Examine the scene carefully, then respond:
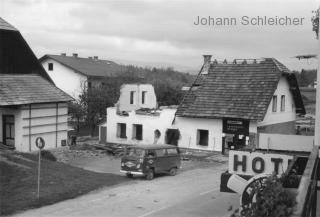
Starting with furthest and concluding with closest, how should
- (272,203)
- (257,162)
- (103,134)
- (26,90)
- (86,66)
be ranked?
(86,66) < (103,134) < (26,90) < (257,162) < (272,203)

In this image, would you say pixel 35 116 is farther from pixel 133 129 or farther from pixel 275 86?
pixel 275 86

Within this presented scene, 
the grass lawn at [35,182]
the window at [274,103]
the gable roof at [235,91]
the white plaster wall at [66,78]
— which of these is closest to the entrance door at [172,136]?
the gable roof at [235,91]

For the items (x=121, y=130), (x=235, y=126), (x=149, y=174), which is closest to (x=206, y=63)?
(x=235, y=126)

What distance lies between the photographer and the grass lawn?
57.8ft

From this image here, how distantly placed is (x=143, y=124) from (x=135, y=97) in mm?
4527

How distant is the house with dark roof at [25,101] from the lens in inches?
1112

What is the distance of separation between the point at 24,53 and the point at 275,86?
16.6 m

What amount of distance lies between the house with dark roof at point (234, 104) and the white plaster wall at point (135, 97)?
18.4 feet

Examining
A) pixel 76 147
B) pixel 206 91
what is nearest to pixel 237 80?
pixel 206 91

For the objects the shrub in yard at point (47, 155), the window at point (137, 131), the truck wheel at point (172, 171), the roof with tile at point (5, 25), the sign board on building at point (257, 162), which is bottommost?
the truck wheel at point (172, 171)

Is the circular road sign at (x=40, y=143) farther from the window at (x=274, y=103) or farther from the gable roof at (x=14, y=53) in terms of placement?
the window at (x=274, y=103)

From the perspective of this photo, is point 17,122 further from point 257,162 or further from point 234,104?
point 257,162

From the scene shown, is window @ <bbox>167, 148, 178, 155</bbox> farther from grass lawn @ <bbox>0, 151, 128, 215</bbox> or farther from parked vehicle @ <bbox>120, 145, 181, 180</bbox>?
grass lawn @ <bbox>0, 151, 128, 215</bbox>

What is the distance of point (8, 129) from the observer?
2881 centimetres
